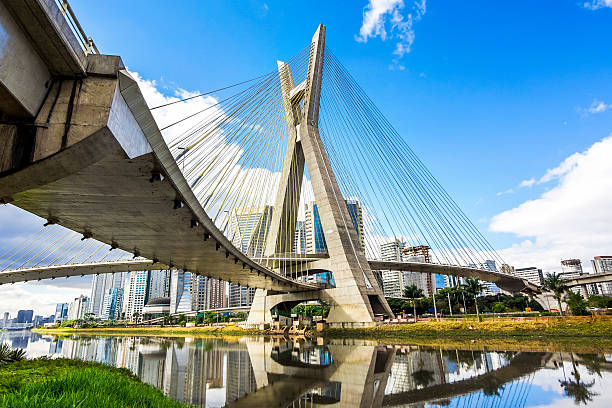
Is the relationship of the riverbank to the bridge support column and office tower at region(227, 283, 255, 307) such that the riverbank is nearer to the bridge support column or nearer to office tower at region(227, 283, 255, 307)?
the bridge support column

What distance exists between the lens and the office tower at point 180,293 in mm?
141375

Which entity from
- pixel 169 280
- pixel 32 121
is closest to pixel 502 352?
pixel 32 121

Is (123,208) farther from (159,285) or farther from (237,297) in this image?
(159,285)

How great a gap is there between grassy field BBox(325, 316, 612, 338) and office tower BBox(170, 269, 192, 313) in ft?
408

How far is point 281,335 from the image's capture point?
39.1 m

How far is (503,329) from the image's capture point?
25109 millimetres

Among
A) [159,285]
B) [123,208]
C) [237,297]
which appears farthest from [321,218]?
[159,285]

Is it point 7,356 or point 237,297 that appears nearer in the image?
point 7,356

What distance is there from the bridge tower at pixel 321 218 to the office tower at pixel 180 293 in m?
106

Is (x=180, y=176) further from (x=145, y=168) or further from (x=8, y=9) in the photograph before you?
(x=8, y=9)

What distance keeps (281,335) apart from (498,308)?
43.2 meters

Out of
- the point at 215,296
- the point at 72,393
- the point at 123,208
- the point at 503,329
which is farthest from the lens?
the point at 215,296

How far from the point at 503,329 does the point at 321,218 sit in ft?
62.7

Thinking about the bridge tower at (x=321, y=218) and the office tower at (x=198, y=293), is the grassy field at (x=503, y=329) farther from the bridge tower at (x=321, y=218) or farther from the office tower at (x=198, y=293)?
the office tower at (x=198, y=293)
